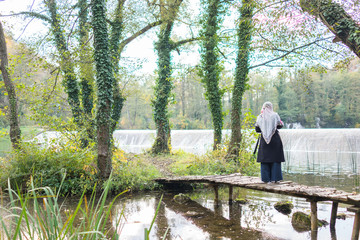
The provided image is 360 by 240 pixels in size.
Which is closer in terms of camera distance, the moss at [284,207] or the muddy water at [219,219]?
the muddy water at [219,219]

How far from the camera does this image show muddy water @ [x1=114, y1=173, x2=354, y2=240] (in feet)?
14.9

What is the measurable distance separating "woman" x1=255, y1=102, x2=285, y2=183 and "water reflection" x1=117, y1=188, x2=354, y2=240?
2.48 ft

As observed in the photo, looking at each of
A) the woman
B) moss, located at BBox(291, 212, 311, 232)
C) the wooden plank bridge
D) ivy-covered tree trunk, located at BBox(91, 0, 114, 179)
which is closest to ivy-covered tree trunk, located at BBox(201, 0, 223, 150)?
ivy-covered tree trunk, located at BBox(91, 0, 114, 179)

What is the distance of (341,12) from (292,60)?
433 cm

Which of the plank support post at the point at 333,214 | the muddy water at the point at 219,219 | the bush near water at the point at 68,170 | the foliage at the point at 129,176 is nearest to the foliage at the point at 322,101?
the foliage at the point at 129,176

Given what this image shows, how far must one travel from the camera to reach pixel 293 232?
4.66 m

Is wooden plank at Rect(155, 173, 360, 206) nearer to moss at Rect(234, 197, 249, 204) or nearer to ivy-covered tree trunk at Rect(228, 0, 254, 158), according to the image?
moss at Rect(234, 197, 249, 204)

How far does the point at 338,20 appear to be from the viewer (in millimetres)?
4973

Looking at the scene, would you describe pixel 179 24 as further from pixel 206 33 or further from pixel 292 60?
pixel 292 60

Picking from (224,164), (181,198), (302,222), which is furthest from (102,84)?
(302,222)

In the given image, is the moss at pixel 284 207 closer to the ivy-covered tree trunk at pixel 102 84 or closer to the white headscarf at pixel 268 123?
the white headscarf at pixel 268 123

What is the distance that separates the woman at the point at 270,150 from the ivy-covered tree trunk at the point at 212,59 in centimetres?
568

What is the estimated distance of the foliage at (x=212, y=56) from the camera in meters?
11.7

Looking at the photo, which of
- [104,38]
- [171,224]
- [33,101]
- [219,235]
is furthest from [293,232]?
[33,101]
